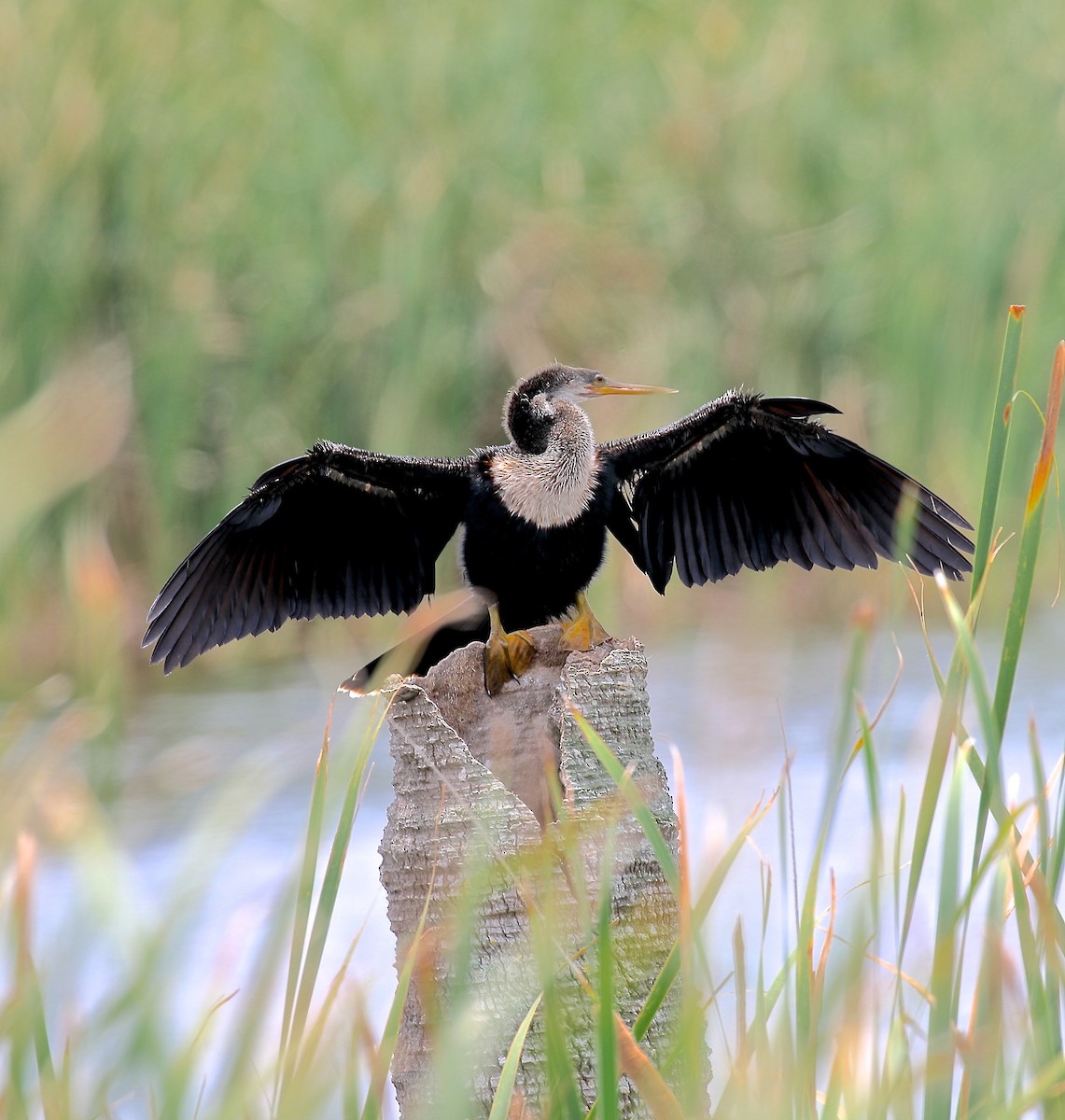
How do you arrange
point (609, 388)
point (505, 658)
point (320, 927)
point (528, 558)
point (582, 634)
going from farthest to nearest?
point (609, 388)
point (528, 558)
point (582, 634)
point (505, 658)
point (320, 927)

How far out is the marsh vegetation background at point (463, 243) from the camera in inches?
182

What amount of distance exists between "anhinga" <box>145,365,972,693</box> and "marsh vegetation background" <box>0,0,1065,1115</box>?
1.25 m

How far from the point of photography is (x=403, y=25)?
17.3 feet

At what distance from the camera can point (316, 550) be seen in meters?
2.86

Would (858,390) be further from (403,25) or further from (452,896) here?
(452,896)

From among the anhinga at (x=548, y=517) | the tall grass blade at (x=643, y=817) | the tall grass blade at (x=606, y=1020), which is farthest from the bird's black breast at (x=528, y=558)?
the tall grass blade at (x=606, y=1020)

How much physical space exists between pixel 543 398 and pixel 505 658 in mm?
979

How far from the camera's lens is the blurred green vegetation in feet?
15.2

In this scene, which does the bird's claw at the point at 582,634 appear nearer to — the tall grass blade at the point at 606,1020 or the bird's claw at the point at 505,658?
the bird's claw at the point at 505,658

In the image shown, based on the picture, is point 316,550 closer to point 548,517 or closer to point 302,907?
point 548,517

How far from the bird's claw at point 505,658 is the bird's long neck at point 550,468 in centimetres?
52

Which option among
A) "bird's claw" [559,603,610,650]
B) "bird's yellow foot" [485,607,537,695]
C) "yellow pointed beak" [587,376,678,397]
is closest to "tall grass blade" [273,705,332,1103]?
"bird's yellow foot" [485,607,537,695]

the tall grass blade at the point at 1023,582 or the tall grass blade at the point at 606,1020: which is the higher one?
the tall grass blade at the point at 1023,582

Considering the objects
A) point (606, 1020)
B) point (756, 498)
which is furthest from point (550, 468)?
point (606, 1020)
